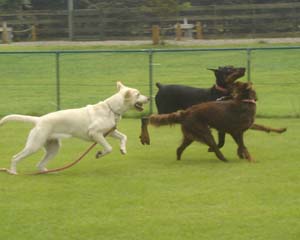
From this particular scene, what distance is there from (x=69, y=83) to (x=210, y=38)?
17673 millimetres

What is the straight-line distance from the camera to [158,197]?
28.0 ft

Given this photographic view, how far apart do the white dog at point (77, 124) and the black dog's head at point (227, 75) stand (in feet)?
5.30

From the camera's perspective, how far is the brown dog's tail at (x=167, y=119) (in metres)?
11.0

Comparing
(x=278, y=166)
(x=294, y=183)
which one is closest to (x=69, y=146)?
(x=278, y=166)

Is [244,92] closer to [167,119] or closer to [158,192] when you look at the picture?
[167,119]

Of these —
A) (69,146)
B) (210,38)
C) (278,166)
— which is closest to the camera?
(278,166)

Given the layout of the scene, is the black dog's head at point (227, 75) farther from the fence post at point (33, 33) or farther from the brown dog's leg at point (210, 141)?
the fence post at point (33, 33)

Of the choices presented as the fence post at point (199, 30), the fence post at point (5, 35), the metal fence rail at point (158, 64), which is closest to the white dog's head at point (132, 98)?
the metal fence rail at point (158, 64)

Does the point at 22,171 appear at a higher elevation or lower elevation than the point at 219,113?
lower

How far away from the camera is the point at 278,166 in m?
10.4

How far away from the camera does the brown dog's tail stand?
11.0 m

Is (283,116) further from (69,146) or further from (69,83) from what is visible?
(69,83)

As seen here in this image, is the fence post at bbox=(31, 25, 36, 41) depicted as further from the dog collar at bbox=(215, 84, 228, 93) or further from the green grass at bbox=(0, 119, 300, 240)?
the dog collar at bbox=(215, 84, 228, 93)

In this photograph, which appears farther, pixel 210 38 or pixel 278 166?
pixel 210 38
